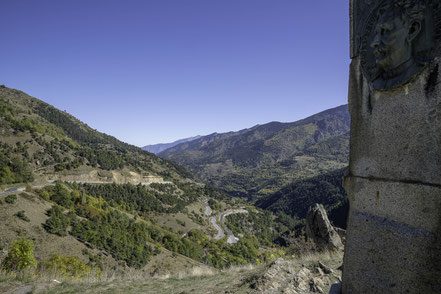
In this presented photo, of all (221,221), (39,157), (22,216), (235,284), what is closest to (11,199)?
(22,216)

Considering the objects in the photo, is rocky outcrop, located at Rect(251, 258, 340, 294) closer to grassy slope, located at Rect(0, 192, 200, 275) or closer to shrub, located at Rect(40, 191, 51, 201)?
grassy slope, located at Rect(0, 192, 200, 275)

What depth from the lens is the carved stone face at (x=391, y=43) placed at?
200 cm

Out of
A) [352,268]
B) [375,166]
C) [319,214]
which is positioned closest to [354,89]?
[375,166]

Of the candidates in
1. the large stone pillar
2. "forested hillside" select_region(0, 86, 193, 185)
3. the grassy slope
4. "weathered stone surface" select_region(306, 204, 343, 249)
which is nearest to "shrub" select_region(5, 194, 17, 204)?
the grassy slope

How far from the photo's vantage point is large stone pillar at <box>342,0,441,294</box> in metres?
1.81

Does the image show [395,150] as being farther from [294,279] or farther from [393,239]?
[294,279]

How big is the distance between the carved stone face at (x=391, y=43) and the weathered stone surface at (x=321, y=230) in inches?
407

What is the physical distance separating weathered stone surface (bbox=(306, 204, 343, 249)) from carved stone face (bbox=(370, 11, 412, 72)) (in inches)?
407

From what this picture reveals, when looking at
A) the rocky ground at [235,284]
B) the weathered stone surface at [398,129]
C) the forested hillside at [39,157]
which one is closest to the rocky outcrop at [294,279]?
the rocky ground at [235,284]

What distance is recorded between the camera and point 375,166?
2281 mm

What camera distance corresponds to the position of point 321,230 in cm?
1256

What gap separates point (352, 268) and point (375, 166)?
108 centimetres

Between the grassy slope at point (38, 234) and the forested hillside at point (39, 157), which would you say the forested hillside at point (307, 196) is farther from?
the grassy slope at point (38, 234)

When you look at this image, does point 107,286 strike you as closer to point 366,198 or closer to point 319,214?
point 366,198
